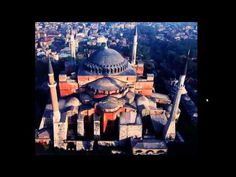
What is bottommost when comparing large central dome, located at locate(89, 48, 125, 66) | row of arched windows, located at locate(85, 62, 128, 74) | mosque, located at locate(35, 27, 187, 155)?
mosque, located at locate(35, 27, 187, 155)

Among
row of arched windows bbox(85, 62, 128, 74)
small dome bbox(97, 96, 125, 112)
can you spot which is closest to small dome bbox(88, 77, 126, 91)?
row of arched windows bbox(85, 62, 128, 74)

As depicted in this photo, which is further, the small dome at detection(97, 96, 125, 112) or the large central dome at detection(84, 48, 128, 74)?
the large central dome at detection(84, 48, 128, 74)

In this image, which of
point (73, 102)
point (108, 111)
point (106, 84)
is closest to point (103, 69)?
point (106, 84)

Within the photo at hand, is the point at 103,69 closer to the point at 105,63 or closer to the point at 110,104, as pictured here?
the point at 105,63

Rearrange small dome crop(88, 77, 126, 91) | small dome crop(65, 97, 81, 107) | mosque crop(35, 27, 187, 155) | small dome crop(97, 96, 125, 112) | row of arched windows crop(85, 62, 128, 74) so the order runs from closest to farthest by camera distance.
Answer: mosque crop(35, 27, 187, 155) < small dome crop(97, 96, 125, 112) < small dome crop(65, 97, 81, 107) < small dome crop(88, 77, 126, 91) < row of arched windows crop(85, 62, 128, 74)

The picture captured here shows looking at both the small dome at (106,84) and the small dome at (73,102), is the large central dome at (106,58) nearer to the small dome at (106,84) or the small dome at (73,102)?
the small dome at (106,84)

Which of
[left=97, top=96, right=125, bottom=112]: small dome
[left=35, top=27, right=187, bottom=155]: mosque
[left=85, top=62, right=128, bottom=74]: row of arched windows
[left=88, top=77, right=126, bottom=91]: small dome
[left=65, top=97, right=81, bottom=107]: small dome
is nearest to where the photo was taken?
[left=35, top=27, right=187, bottom=155]: mosque

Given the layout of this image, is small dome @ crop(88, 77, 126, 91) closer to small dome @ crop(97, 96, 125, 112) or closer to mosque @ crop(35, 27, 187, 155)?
mosque @ crop(35, 27, 187, 155)

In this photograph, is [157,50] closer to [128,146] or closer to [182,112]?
[182,112]
